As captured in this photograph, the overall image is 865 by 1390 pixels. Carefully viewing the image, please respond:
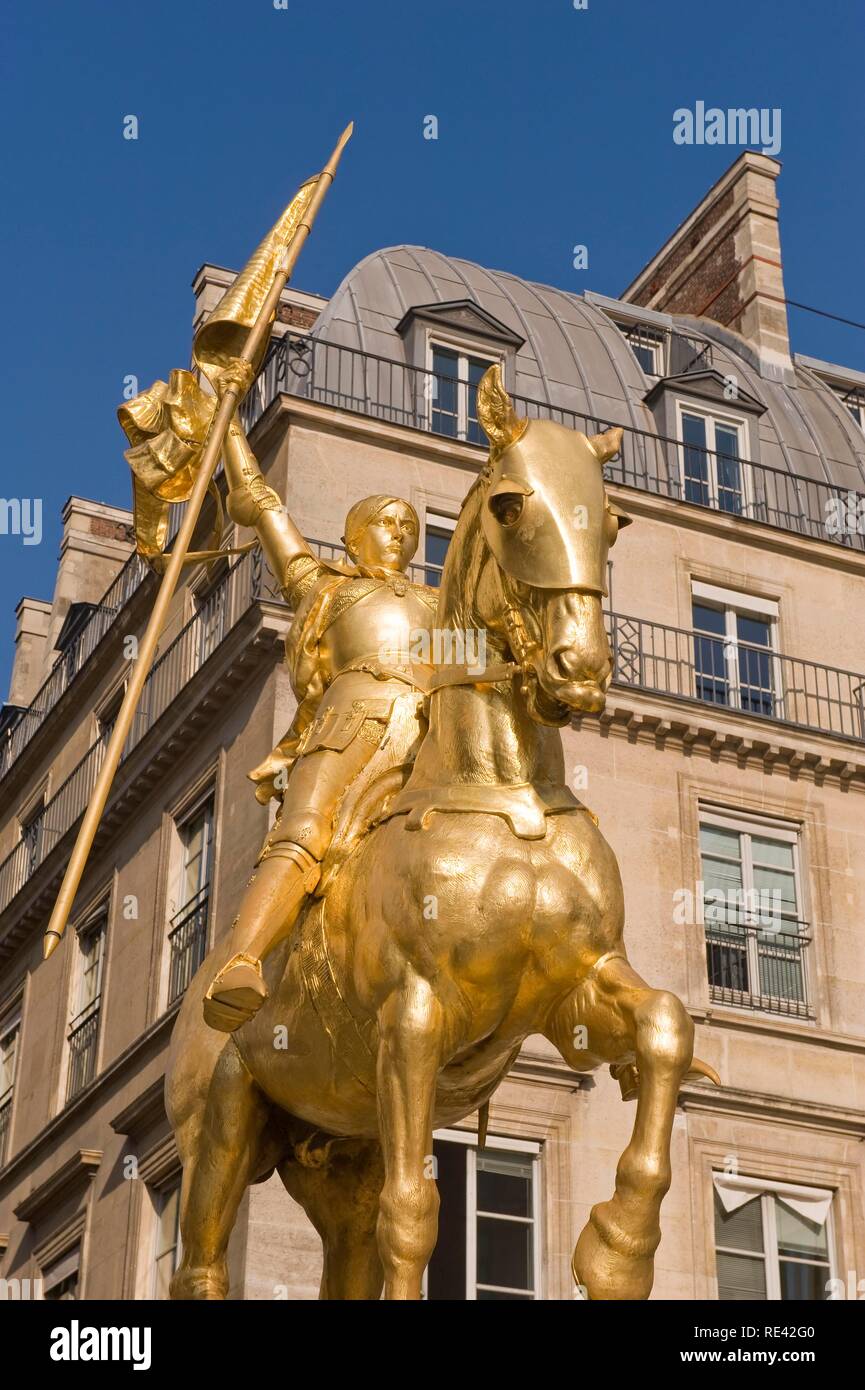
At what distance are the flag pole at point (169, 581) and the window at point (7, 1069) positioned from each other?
851 inches

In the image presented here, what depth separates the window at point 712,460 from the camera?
97.5 ft

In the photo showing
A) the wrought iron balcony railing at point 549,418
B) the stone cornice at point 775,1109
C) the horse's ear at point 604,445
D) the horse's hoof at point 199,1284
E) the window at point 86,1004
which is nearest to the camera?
the horse's ear at point 604,445

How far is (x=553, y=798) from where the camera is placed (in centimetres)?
749

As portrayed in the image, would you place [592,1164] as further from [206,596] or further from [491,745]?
[491,745]

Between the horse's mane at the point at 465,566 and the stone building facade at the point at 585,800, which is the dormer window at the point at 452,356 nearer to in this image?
the stone building facade at the point at 585,800

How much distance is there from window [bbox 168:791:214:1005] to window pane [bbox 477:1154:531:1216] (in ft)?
13.0

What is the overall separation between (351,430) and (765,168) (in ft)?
39.0

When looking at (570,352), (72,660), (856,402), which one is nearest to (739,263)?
(856,402)

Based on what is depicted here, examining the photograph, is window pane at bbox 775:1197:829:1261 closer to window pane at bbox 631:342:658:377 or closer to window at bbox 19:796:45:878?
window at bbox 19:796:45:878

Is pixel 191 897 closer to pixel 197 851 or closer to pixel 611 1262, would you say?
pixel 197 851

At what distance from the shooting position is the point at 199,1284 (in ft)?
26.1

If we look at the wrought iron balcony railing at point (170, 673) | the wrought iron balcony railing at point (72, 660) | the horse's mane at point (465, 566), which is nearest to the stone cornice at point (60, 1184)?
the wrought iron balcony railing at point (170, 673)

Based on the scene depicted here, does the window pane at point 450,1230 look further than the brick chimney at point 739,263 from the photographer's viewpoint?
No

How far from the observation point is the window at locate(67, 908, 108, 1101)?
27.3 meters
